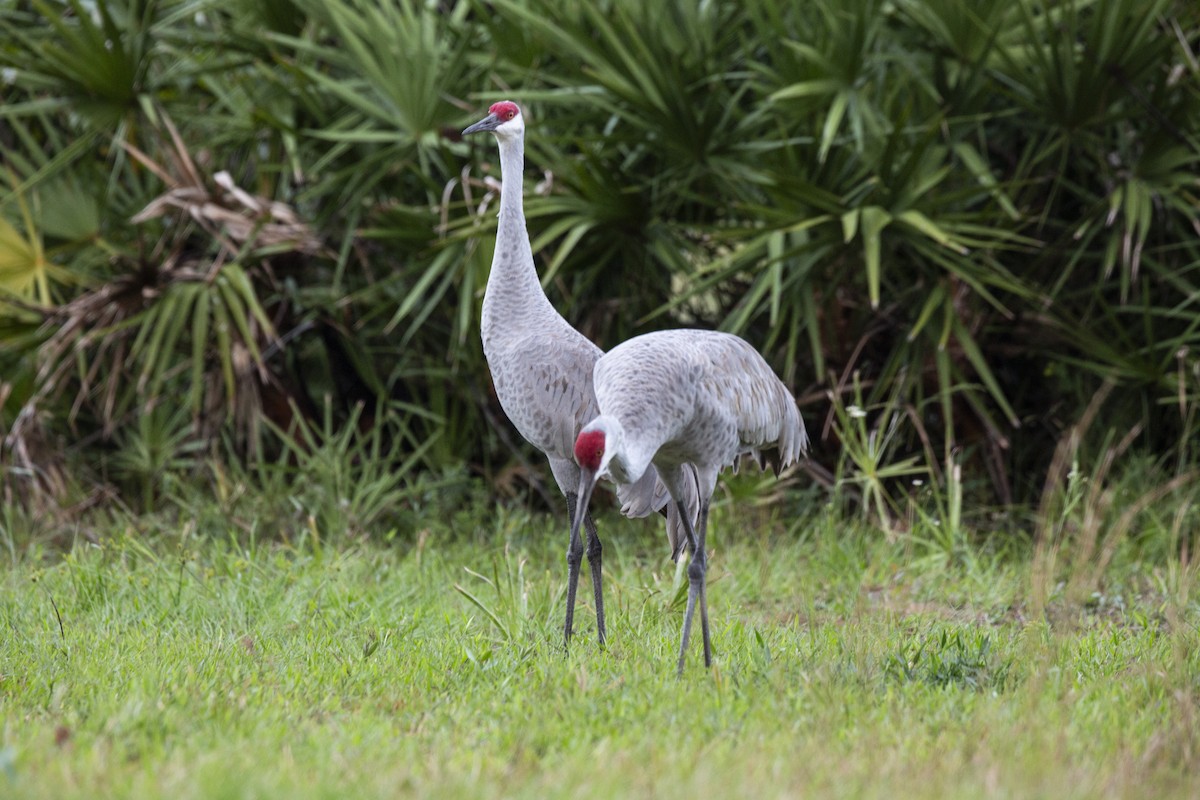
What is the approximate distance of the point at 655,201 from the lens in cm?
646

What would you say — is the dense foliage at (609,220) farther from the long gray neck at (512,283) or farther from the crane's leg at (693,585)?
the crane's leg at (693,585)

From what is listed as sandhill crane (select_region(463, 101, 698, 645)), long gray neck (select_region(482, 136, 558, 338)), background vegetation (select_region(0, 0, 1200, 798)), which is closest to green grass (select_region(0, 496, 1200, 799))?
background vegetation (select_region(0, 0, 1200, 798))

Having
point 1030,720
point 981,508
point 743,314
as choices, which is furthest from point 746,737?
point 981,508

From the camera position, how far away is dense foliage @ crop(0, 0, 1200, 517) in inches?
240

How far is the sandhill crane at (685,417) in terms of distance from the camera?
Result: 3.66 m

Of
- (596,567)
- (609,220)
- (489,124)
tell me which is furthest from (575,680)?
(609,220)

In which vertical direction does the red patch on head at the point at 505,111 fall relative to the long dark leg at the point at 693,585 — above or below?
above

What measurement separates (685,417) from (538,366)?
0.77 meters

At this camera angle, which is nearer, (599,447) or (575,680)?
(599,447)

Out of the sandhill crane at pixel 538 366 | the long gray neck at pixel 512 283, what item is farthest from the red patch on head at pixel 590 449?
the long gray neck at pixel 512 283

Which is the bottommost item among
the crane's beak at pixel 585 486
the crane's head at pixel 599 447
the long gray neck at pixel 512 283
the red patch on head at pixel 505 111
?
the crane's beak at pixel 585 486

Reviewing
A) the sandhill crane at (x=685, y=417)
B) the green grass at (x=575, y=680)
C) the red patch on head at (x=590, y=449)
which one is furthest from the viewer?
the sandhill crane at (x=685, y=417)

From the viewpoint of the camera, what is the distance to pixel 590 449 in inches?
136

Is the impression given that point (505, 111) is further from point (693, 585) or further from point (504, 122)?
point (693, 585)
